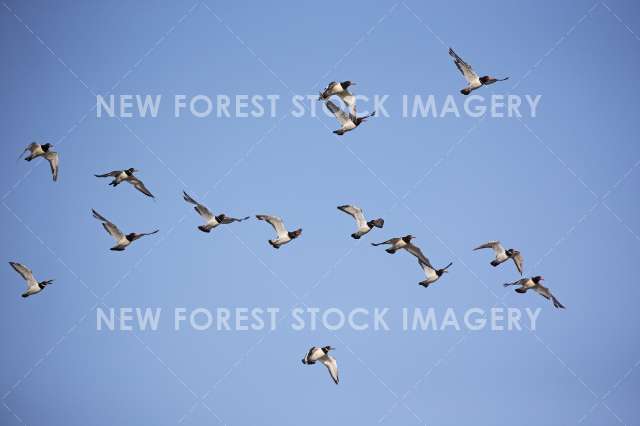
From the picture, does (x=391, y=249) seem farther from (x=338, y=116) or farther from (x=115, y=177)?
(x=115, y=177)

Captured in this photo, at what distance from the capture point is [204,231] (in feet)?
153

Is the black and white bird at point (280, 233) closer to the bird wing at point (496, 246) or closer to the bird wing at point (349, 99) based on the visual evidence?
the bird wing at point (349, 99)

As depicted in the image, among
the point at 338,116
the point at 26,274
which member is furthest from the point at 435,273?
the point at 26,274

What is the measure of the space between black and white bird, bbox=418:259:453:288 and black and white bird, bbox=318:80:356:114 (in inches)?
204

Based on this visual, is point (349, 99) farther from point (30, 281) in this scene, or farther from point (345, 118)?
point (30, 281)

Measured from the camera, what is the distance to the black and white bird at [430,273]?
47.4 m

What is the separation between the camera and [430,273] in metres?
48.4

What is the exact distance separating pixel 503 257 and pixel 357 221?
467cm

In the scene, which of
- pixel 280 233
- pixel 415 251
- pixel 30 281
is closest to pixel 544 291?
A: pixel 415 251

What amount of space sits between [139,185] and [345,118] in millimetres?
6509

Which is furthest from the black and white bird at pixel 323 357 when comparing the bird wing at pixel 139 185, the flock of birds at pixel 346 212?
the bird wing at pixel 139 185

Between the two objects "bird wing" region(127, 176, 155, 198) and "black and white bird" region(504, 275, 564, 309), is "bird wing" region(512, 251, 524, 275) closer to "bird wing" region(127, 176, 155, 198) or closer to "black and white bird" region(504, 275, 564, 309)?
"black and white bird" region(504, 275, 564, 309)

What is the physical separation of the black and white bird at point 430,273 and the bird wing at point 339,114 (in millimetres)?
4798

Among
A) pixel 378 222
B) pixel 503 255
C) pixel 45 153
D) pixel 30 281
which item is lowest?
pixel 30 281
